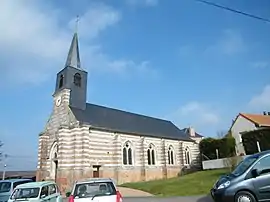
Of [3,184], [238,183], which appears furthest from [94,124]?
[238,183]

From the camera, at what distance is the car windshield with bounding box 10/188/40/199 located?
36.4ft

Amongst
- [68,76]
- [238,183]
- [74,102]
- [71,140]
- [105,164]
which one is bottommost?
[238,183]

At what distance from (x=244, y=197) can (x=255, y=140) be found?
77.5 feet

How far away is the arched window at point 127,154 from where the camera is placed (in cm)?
3666

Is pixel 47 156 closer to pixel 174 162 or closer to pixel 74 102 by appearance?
pixel 74 102

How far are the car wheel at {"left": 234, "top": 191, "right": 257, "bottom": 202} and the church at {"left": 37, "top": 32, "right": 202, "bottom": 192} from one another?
960 inches

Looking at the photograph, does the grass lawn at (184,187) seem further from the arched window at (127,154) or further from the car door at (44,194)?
the arched window at (127,154)

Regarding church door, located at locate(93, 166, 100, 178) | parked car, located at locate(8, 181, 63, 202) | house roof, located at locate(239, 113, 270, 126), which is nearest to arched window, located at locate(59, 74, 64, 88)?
church door, located at locate(93, 166, 100, 178)

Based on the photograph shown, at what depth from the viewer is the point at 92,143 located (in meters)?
33.4

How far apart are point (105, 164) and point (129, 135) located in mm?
5655

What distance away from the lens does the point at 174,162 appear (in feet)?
142

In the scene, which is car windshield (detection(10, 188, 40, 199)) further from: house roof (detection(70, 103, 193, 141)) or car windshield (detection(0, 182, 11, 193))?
house roof (detection(70, 103, 193, 141))

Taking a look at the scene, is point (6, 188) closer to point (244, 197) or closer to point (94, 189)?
point (94, 189)

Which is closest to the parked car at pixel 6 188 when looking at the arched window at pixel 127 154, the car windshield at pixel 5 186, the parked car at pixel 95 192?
the car windshield at pixel 5 186
